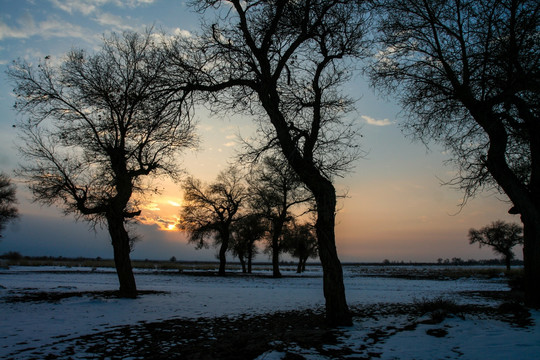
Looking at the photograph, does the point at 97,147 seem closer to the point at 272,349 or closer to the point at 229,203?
the point at 272,349

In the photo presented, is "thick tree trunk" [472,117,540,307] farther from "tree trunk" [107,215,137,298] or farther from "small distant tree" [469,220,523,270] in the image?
"small distant tree" [469,220,523,270]

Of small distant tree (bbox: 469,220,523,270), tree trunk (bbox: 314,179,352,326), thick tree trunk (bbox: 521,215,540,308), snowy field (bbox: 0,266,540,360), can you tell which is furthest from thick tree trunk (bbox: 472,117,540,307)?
small distant tree (bbox: 469,220,523,270)

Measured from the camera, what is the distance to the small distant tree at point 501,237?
61.1 m

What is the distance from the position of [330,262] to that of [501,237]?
222ft

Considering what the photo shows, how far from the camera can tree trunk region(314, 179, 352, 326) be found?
340 inches

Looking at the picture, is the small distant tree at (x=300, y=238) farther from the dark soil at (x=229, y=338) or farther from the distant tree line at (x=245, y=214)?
the dark soil at (x=229, y=338)

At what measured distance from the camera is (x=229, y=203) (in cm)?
3953

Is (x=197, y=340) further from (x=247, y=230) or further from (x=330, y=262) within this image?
(x=247, y=230)

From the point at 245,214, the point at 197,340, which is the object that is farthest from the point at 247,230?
the point at 197,340

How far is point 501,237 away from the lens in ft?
204

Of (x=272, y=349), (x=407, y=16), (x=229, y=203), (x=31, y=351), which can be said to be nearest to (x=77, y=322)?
(x=31, y=351)

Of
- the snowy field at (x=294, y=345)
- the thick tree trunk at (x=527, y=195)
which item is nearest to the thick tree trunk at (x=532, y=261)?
the thick tree trunk at (x=527, y=195)

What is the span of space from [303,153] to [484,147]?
7178 millimetres

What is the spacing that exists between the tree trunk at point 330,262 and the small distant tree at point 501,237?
219 feet
